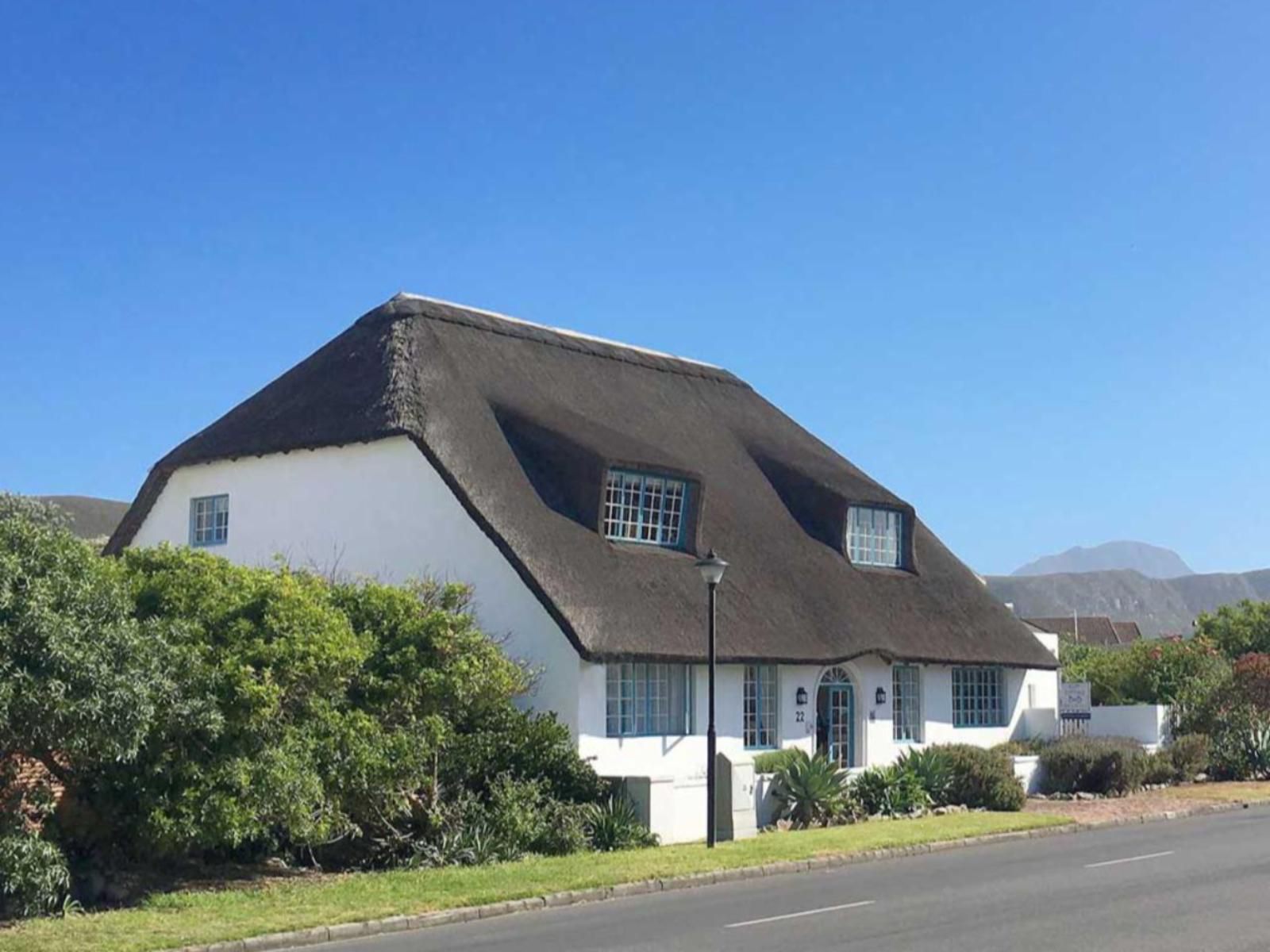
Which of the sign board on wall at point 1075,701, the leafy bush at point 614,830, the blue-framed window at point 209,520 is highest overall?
the blue-framed window at point 209,520

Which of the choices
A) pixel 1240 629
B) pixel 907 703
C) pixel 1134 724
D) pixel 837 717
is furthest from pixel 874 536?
pixel 1240 629

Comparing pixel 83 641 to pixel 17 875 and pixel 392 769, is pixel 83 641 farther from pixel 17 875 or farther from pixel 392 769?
pixel 392 769

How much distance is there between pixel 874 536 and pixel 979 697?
4.43 m

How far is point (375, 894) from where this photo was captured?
681 inches

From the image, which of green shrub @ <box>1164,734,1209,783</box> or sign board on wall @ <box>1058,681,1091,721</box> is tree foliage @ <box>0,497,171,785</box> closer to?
sign board on wall @ <box>1058,681,1091,721</box>

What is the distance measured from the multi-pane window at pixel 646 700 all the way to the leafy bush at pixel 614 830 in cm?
267

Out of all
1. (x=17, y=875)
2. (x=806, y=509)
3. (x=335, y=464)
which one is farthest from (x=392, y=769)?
(x=806, y=509)

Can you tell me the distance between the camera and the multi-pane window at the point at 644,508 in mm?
27578

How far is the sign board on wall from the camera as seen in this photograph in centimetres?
3372

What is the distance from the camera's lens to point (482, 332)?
101 feet

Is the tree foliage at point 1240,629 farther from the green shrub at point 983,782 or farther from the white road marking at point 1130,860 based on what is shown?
the white road marking at point 1130,860

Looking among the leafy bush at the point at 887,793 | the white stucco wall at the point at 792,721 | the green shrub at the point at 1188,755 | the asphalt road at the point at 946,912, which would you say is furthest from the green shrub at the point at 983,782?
the asphalt road at the point at 946,912

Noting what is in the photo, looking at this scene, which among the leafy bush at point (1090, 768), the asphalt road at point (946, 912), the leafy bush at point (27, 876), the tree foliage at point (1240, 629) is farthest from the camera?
the tree foliage at point (1240, 629)

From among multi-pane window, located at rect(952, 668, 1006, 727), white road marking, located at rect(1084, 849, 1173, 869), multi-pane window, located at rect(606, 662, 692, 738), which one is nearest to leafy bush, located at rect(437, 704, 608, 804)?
multi-pane window, located at rect(606, 662, 692, 738)
